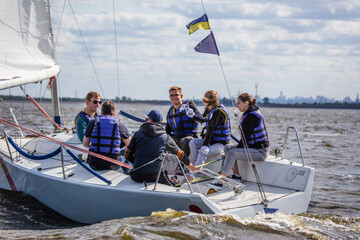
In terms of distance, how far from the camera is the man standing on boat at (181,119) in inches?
283

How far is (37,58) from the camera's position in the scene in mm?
7582

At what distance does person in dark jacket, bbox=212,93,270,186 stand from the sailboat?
31 cm

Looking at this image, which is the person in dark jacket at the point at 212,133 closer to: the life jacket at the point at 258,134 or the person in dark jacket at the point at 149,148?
the life jacket at the point at 258,134

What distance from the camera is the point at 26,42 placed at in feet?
24.8

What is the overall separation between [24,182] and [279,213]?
12.1ft

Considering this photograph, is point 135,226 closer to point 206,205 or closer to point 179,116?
point 206,205

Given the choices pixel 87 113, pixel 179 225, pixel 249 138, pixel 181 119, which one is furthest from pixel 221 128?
pixel 179 225

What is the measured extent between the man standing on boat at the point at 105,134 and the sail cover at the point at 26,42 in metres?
1.43

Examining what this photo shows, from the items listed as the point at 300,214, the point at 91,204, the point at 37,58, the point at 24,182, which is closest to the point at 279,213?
the point at 300,214

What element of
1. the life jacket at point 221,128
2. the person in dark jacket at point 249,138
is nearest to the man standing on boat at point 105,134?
the life jacket at point 221,128

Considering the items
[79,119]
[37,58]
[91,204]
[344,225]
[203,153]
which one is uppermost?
[37,58]

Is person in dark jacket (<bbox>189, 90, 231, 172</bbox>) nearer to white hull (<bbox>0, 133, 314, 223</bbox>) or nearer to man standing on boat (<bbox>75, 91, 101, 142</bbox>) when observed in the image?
white hull (<bbox>0, 133, 314, 223</bbox>)

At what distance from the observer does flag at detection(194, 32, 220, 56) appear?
686 cm

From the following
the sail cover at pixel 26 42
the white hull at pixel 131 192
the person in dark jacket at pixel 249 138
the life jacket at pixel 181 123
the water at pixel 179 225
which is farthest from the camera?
the life jacket at pixel 181 123
